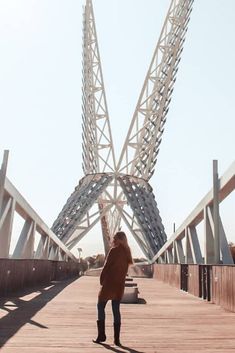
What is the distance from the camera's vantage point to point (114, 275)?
6.27 metres

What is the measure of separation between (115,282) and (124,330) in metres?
1.65

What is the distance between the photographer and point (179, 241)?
2753 cm

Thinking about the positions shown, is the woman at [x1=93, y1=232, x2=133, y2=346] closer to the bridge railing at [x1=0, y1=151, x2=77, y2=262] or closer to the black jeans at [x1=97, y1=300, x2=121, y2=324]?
the black jeans at [x1=97, y1=300, x2=121, y2=324]

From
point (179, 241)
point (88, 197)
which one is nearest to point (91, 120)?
point (88, 197)

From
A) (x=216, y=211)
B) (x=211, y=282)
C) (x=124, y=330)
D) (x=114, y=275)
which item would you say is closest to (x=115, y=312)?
(x=114, y=275)

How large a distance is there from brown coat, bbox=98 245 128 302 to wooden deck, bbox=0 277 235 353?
73 centimetres

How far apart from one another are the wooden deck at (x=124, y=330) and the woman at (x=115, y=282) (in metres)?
0.28

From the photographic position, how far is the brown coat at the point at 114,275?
243 inches

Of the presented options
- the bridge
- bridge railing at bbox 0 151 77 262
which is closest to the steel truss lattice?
the bridge

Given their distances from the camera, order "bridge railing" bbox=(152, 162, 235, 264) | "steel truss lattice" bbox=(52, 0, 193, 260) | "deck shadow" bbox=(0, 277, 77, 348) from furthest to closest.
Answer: "steel truss lattice" bbox=(52, 0, 193, 260), "bridge railing" bbox=(152, 162, 235, 264), "deck shadow" bbox=(0, 277, 77, 348)

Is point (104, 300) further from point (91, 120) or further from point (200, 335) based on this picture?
point (91, 120)

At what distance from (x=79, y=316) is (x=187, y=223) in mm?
11808

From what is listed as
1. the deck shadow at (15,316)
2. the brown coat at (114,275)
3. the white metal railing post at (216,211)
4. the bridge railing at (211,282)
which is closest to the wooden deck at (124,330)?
the deck shadow at (15,316)

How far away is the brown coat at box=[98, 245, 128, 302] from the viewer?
618 cm
